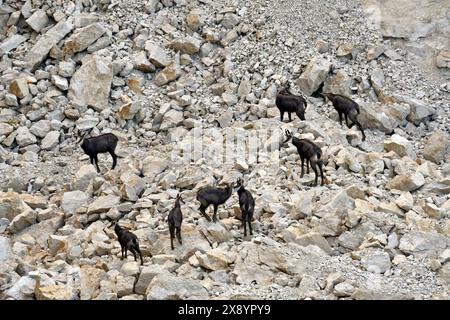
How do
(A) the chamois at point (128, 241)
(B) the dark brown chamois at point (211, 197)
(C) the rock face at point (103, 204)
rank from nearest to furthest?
1. (A) the chamois at point (128, 241)
2. (B) the dark brown chamois at point (211, 197)
3. (C) the rock face at point (103, 204)

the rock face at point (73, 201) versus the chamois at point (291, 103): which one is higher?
the chamois at point (291, 103)

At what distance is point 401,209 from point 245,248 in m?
4.00

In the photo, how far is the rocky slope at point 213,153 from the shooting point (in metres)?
16.3

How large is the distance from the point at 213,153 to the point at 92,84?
A: 501 cm

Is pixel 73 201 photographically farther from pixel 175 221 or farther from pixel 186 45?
pixel 186 45

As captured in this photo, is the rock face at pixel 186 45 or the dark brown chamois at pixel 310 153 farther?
the rock face at pixel 186 45

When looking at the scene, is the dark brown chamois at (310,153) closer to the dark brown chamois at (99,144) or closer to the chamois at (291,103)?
the chamois at (291,103)

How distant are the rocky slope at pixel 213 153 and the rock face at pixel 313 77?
0.04m

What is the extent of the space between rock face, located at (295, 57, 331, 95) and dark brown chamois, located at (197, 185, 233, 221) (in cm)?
700

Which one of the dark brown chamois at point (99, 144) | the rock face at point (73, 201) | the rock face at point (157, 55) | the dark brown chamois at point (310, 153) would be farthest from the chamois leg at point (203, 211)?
the rock face at point (157, 55)

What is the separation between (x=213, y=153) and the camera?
70.9 ft

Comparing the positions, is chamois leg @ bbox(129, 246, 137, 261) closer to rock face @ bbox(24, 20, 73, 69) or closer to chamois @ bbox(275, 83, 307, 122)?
chamois @ bbox(275, 83, 307, 122)

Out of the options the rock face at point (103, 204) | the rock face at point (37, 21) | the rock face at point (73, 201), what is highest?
the rock face at point (37, 21)

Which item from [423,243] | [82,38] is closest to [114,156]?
[82,38]
